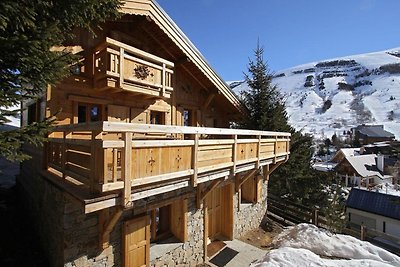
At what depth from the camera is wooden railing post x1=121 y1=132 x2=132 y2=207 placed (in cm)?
466

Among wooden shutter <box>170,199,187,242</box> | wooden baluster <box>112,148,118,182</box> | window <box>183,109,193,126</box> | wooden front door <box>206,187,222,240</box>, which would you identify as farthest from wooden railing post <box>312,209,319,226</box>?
wooden baluster <box>112,148,118,182</box>

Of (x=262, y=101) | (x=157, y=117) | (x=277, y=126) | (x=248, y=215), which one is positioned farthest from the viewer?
(x=262, y=101)

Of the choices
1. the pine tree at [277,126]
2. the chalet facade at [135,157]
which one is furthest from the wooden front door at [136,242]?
the pine tree at [277,126]

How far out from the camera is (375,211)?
2447cm

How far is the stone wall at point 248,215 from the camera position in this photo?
461 inches

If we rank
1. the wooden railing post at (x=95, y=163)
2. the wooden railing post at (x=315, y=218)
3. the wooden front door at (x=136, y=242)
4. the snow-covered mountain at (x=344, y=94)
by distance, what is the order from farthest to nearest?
the snow-covered mountain at (x=344, y=94) → the wooden railing post at (x=315, y=218) → the wooden front door at (x=136, y=242) → the wooden railing post at (x=95, y=163)

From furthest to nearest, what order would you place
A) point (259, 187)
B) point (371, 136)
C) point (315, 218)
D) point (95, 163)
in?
point (371, 136)
point (315, 218)
point (259, 187)
point (95, 163)

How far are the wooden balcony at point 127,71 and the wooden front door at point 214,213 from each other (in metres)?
5.11

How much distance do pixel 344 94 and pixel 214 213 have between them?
505 feet

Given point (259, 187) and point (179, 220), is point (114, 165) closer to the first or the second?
point (179, 220)

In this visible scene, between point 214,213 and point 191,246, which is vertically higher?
point 214,213

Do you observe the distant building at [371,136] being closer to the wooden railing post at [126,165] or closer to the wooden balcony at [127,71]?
the wooden balcony at [127,71]

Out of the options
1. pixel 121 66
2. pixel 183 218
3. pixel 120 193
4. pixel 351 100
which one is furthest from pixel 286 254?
pixel 351 100

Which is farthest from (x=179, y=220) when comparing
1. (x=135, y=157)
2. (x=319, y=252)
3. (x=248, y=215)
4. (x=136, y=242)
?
(x=319, y=252)
